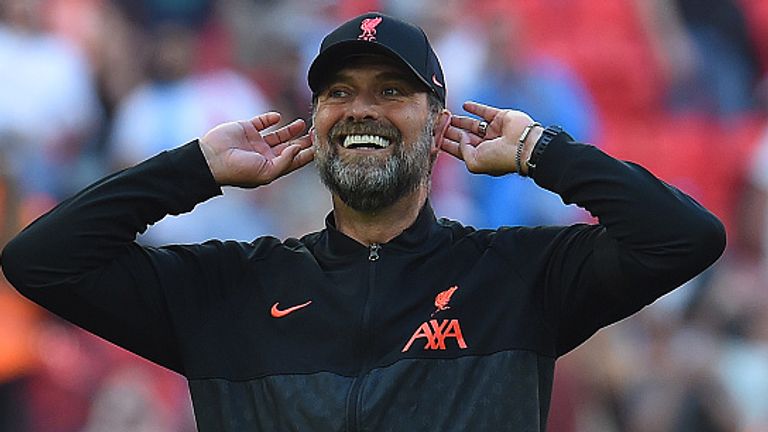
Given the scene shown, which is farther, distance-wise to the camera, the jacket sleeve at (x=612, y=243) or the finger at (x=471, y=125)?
the finger at (x=471, y=125)

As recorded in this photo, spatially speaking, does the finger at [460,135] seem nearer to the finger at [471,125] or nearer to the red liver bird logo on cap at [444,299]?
the finger at [471,125]

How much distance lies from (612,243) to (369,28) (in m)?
0.72

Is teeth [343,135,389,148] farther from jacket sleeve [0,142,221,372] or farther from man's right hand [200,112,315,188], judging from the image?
jacket sleeve [0,142,221,372]

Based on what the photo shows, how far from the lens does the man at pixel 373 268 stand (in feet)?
9.18

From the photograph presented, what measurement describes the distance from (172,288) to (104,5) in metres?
3.84

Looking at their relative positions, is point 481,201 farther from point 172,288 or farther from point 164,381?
point 172,288

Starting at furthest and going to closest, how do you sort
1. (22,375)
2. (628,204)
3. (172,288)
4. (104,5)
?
(104,5) < (22,375) < (172,288) < (628,204)

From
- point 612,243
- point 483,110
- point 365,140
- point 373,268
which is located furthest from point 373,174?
point 612,243

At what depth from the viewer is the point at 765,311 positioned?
6.20m

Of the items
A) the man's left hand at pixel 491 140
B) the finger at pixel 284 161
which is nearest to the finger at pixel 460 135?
the man's left hand at pixel 491 140

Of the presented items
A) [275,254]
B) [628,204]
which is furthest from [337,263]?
[628,204]

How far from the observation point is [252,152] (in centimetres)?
311

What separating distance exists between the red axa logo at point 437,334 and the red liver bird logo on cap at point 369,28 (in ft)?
2.07

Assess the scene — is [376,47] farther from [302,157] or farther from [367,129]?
[302,157]
